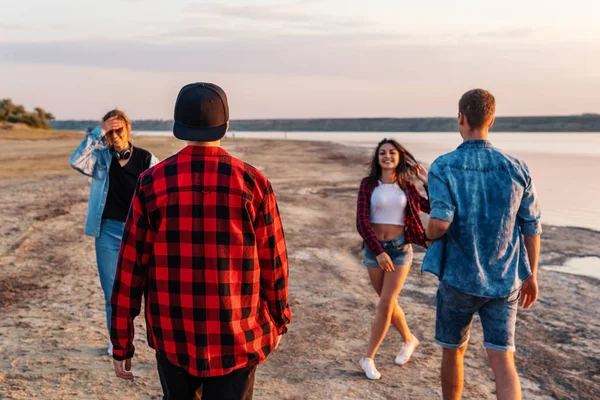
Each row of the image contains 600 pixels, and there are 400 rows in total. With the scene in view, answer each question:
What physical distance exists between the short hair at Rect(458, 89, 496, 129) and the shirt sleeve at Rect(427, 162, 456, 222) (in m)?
0.33

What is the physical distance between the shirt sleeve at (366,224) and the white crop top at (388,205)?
0.06m

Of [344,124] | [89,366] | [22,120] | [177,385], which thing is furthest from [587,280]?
[344,124]

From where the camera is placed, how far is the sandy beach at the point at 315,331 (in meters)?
4.34

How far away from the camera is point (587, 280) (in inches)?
295

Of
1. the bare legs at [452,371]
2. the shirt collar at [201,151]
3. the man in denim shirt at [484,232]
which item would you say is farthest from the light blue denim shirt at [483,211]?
the shirt collar at [201,151]

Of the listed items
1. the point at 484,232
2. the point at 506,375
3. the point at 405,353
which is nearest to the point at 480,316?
the point at 506,375

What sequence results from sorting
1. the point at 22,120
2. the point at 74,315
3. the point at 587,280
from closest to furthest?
the point at 74,315
the point at 587,280
the point at 22,120

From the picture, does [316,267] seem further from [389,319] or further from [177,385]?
[177,385]

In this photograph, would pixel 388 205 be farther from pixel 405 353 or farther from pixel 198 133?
pixel 198 133

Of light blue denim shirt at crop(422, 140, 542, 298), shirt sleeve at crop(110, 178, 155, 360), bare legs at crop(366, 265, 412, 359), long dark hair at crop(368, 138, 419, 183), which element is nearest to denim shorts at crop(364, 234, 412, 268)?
bare legs at crop(366, 265, 412, 359)

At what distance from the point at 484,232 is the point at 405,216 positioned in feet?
4.92

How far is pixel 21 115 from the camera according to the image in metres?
56.1

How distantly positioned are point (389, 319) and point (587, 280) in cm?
427

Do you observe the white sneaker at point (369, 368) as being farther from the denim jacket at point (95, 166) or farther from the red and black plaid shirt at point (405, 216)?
the denim jacket at point (95, 166)
